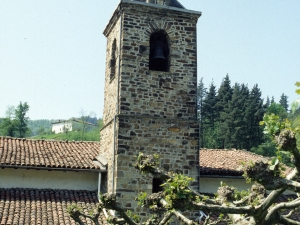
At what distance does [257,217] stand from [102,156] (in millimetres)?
8629

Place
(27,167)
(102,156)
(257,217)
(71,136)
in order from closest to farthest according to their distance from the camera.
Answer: (257,217) < (27,167) < (102,156) < (71,136)

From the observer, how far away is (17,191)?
1213 centimetres

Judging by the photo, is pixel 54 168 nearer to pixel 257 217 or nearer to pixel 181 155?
pixel 181 155

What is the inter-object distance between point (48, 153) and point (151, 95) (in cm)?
409

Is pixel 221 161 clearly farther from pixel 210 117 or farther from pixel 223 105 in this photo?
pixel 210 117

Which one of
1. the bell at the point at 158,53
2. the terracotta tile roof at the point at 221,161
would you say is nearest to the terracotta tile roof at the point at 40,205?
the terracotta tile roof at the point at 221,161

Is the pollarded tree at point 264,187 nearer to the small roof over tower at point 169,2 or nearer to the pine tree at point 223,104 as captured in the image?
the small roof over tower at point 169,2

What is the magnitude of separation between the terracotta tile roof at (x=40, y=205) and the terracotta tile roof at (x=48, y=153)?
0.83 meters

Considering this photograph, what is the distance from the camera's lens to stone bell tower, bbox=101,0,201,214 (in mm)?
11734

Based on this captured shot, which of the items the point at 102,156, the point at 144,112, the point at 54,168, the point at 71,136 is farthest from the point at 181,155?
the point at 71,136

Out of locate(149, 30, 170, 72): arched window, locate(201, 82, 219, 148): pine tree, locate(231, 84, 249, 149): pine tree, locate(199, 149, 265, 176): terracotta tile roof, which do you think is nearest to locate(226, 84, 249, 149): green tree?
locate(231, 84, 249, 149): pine tree

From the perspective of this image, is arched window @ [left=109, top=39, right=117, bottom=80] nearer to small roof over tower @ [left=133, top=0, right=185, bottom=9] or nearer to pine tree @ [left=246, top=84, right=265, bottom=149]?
small roof over tower @ [left=133, top=0, right=185, bottom=9]

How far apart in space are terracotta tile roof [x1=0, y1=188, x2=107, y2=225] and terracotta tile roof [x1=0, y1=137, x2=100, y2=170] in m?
0.83

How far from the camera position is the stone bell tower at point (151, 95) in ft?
38.5
